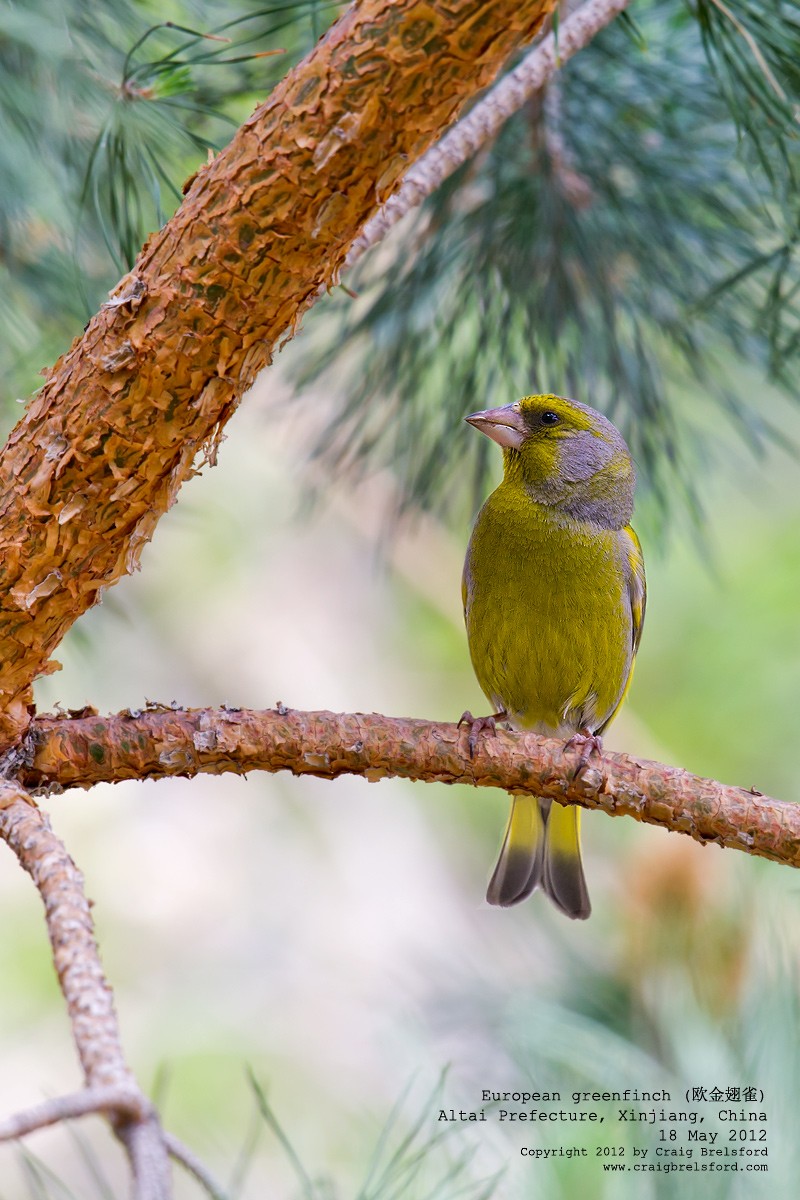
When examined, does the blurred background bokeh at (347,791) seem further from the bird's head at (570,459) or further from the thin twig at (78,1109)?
the thin twig at (78,1109)

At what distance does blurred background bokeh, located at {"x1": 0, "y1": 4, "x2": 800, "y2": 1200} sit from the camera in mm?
2592

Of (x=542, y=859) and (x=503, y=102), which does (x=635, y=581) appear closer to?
(x=542, y=859)

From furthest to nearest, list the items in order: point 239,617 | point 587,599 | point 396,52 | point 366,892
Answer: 1. point 239,617
2. point 366,892
3. point 587,599
4. point 396,52

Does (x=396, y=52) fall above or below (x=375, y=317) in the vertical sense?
below

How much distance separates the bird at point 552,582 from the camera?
2949mm

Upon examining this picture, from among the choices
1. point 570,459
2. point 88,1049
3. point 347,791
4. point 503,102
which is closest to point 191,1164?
point 88,1049

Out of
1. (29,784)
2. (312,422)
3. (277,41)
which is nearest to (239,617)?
(312,422)

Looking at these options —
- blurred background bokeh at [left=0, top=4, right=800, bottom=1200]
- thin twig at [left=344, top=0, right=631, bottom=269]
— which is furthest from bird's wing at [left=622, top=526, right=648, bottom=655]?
thin twig at [left=344, top=0, right=631, bottom=269]

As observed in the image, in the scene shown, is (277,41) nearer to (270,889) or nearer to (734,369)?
(734,369)

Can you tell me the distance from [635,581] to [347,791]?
3.14 metres

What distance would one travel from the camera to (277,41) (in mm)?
2752

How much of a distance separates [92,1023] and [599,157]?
2.32m

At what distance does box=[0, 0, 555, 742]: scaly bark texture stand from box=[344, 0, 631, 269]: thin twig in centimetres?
80

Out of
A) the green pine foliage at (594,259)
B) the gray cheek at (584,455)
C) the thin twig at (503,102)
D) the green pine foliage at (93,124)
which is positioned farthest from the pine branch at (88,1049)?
the gray cheek at (584,455)
